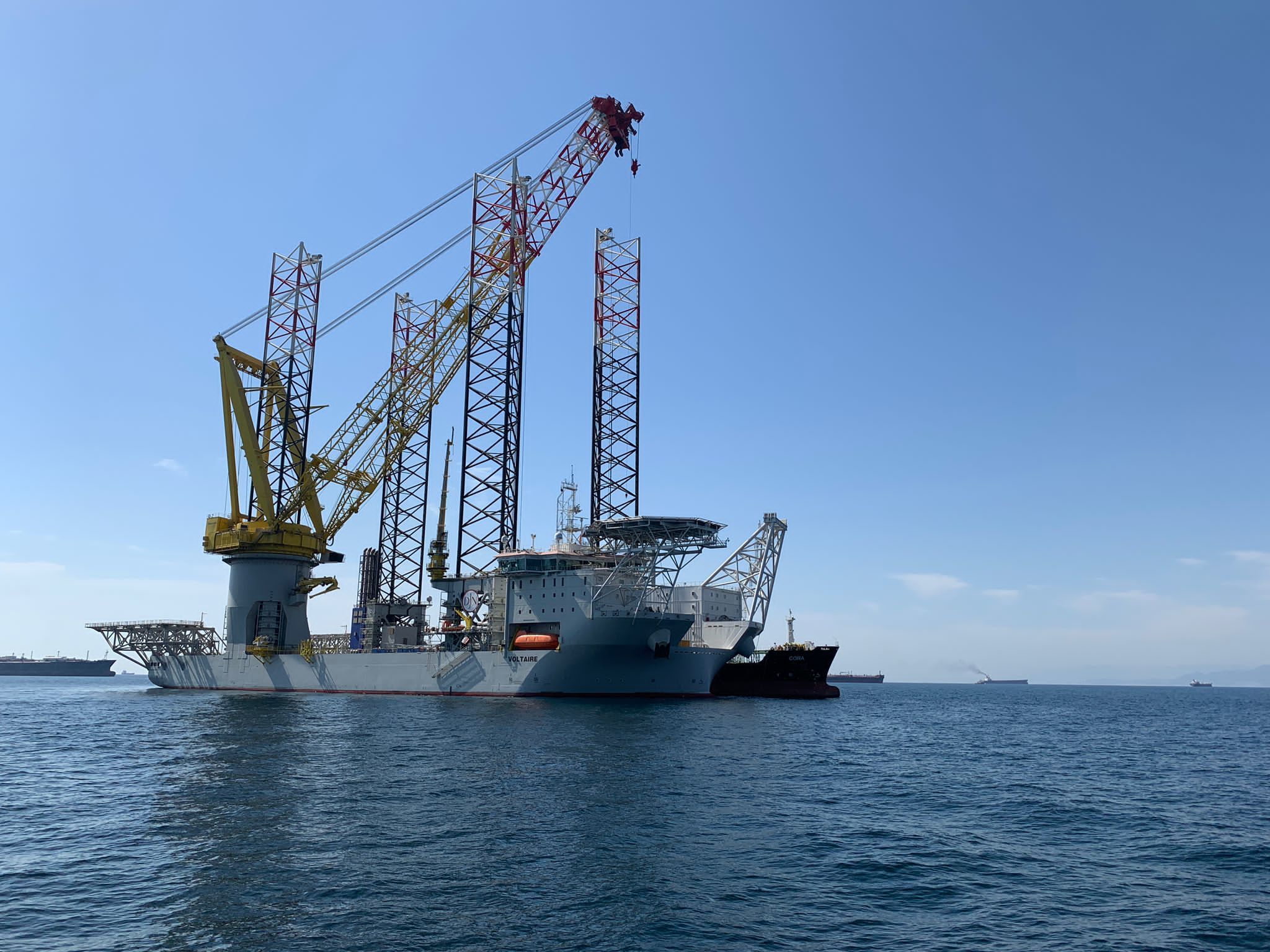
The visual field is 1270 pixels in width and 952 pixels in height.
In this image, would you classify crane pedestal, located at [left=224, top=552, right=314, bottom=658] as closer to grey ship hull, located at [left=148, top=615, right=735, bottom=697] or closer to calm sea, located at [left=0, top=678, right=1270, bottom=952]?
grey ship hull, located at [left=148, top=615, right=735, bottom=697]

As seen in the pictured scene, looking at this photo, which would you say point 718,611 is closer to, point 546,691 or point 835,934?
point 546,691

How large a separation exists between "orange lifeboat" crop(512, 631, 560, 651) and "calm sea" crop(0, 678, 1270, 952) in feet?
63.4

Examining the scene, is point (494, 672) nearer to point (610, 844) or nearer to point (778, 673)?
point (778, 673)

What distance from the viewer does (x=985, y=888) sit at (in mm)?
18453

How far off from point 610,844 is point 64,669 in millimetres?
218314

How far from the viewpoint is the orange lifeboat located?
6303 cm

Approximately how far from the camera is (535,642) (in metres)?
63.7

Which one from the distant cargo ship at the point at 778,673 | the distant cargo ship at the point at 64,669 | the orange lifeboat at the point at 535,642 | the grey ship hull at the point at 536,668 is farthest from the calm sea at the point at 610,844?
the distant cargo ship at the point at 64,669

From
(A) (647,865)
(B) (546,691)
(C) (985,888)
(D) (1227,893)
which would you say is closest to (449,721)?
(B) (546,691)

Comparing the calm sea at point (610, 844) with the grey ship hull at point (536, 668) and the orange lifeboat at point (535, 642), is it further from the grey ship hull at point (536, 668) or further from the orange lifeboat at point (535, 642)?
the orange lifeboat at point (535, 642)

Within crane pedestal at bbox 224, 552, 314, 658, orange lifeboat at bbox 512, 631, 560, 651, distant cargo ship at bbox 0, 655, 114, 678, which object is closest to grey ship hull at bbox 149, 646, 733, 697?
orange lifeboat at bbox 512, 631, 560, 651

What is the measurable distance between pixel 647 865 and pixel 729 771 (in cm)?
1376

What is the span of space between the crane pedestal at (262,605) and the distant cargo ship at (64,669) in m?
131

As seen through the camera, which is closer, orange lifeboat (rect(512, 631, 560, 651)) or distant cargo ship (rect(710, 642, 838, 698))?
orange lifeboat (rect(512, 631, 560, 651))
